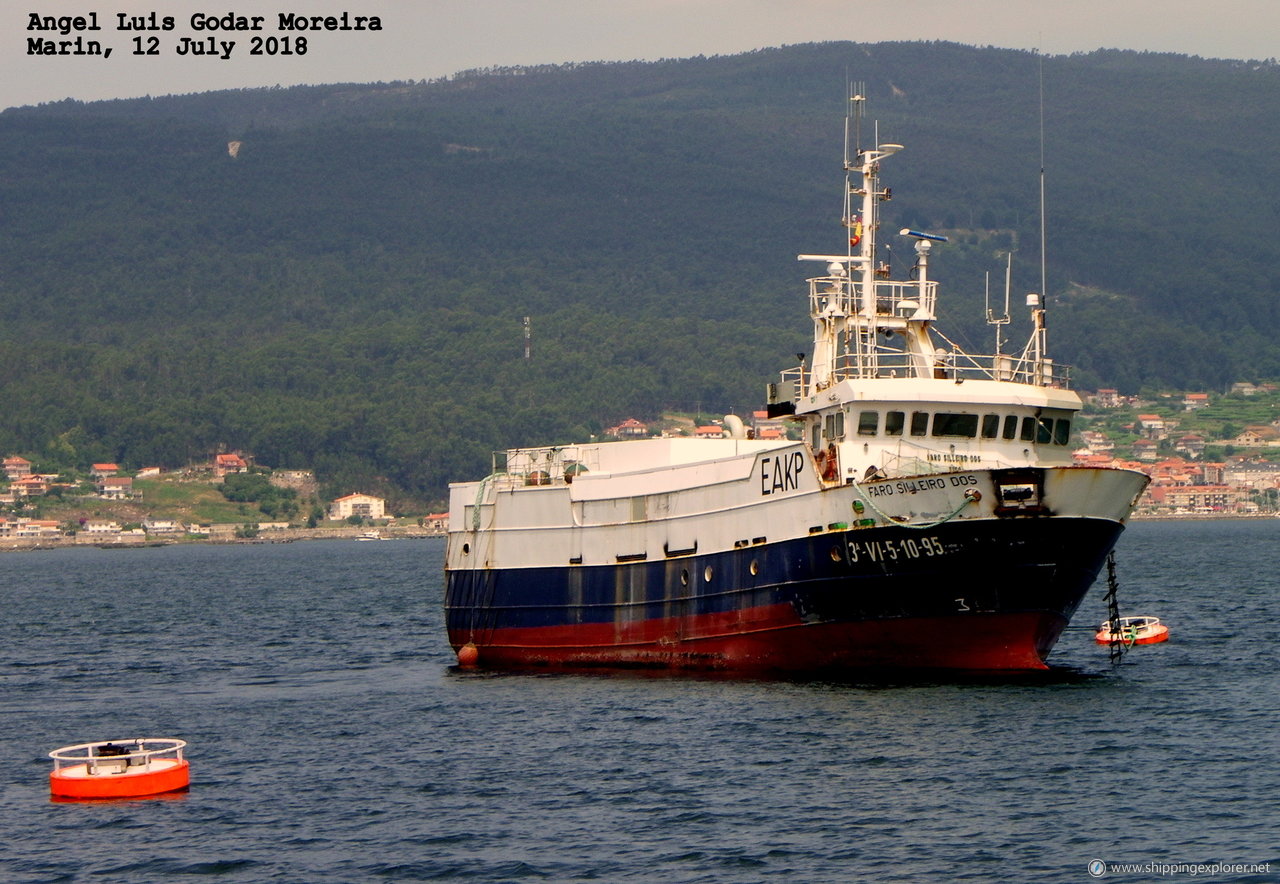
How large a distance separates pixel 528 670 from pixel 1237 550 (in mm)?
107470

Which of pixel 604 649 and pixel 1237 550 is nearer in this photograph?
pixel 604 649

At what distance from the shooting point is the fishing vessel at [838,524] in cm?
4519

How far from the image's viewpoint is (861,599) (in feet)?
153

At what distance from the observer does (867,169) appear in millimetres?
53000

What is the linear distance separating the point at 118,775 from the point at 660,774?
10.5 meters

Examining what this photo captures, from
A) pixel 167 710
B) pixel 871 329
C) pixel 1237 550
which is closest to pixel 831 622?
pixel 871 329

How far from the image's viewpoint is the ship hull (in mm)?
45156

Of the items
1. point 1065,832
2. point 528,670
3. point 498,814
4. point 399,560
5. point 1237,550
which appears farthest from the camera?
point 399,560

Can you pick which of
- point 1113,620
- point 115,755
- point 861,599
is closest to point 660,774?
point 861,599

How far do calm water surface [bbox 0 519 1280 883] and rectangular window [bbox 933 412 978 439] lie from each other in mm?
6276

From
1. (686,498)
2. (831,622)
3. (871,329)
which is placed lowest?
(831,622)

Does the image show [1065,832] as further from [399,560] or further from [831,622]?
[399,560]

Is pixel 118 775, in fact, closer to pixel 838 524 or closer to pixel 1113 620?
pixel 838 524

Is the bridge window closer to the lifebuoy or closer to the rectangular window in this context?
the rectangular window
